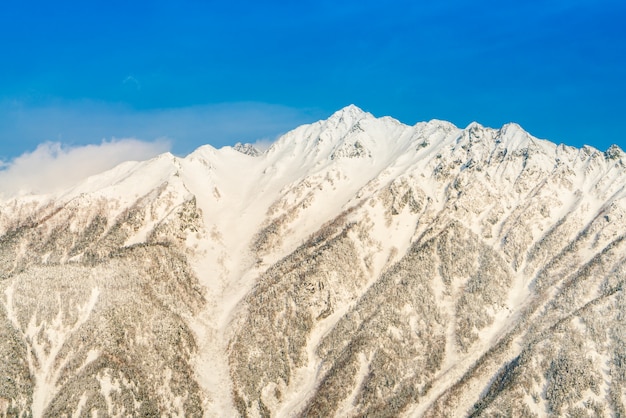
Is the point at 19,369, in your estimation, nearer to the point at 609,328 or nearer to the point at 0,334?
the point at 0,334

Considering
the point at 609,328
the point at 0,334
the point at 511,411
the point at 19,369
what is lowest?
the point at 511,411

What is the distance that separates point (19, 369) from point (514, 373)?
17025 centimetres

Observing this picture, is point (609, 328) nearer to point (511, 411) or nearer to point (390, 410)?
point (511, 411)

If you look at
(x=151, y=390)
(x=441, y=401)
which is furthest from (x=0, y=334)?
(x=441, y=401)

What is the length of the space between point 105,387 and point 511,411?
135233 mm

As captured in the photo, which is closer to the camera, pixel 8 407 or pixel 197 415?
pixel 8 407

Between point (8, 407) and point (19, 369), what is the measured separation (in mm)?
14156

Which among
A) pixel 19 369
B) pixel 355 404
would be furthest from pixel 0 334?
pixel 355 404

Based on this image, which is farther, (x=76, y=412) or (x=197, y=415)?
(x=197, y=415)

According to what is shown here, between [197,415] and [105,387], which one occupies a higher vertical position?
[105,387]

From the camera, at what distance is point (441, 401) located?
191000mm

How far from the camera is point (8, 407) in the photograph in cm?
18162

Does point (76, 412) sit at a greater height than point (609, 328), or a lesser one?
greater

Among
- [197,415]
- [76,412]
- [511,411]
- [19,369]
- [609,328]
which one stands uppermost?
[19,369]
